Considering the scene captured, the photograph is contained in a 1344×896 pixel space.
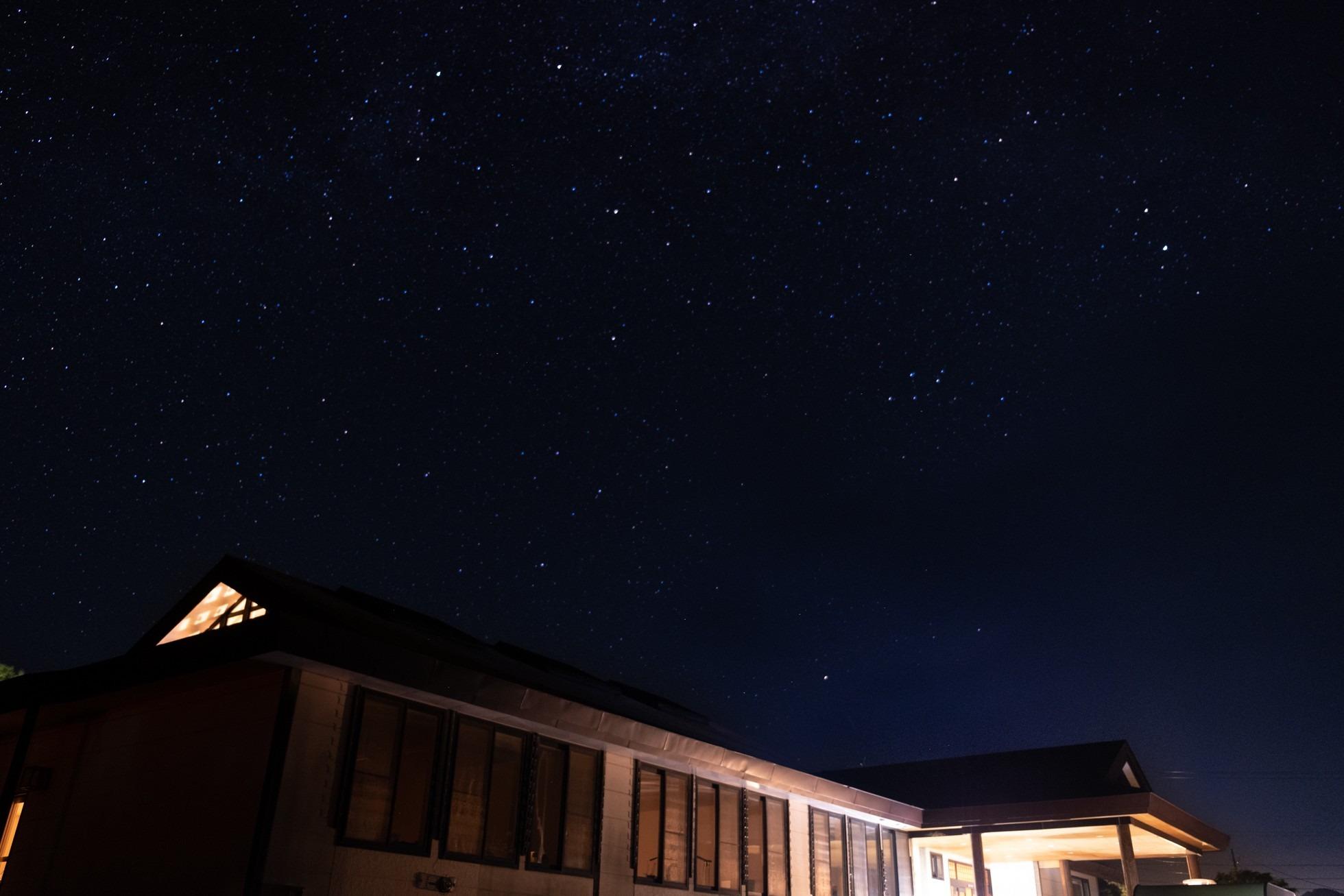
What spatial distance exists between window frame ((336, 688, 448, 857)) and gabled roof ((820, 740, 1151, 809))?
1523cm

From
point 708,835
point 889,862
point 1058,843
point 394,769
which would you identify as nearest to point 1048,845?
point 1058,843

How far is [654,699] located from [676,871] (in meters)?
5.00

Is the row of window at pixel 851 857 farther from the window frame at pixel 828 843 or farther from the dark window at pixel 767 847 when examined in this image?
the dark window at pixel 767 847

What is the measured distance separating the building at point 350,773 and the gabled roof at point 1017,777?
25.1 feet

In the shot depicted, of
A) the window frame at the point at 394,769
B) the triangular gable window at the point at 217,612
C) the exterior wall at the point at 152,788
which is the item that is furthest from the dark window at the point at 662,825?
the exterior wall at the point at 152,788

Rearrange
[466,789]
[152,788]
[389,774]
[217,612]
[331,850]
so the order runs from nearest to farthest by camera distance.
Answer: [331,850] → [389,774] → [152,788] → [466,789] → [217,612]

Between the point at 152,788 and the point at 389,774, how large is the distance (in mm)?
2686

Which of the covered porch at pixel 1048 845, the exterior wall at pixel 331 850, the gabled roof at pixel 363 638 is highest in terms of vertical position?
the gabled roof at pixel 363 638

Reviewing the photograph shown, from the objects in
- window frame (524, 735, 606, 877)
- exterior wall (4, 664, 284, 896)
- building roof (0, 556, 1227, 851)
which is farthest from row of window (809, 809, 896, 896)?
exterior wall (4, 664, 284, 896)

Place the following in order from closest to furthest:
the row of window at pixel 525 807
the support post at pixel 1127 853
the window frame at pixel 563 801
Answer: the row of window at pixel 525 807
the window frame at pixel 563 801
the support post at pixel 1127 853

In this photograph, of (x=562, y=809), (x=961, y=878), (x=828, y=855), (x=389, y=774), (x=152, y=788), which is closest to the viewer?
(x=389, y=774)

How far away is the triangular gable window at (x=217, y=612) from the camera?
42.4ft

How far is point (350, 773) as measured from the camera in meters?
10.5

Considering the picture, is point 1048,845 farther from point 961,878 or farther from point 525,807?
point 525,807
